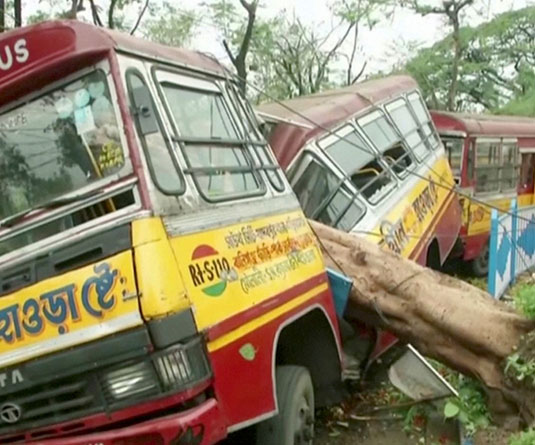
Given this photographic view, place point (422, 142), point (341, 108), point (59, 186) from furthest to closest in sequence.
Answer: point (422, 142)
point (341, 108)
point (59, 186)

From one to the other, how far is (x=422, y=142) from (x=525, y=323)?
17.3 ft

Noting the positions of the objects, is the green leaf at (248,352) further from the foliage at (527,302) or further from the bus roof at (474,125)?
the bus roof at (474,125)

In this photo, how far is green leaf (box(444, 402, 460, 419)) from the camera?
4699mm

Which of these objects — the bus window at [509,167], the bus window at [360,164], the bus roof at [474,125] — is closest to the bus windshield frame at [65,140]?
the bus window at [360,164]

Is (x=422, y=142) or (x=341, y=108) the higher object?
(x=341, y=108)

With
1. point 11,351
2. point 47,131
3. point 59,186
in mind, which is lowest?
point 11,351

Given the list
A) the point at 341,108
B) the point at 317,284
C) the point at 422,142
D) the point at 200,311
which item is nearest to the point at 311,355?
the point at 317,284

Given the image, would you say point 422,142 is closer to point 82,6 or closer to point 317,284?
point 317,284

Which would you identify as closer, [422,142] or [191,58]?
[191,58]

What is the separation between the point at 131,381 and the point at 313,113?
4.82m

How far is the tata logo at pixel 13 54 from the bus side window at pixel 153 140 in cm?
50

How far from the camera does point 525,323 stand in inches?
180

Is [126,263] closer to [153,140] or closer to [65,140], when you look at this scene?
[153,140]

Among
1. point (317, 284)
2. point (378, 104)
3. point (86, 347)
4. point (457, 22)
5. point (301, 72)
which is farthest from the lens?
point (301, 72)
